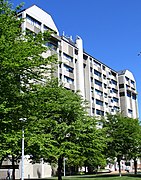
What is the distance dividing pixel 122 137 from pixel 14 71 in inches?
1158

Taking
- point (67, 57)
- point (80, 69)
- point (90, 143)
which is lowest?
point (90, 143)

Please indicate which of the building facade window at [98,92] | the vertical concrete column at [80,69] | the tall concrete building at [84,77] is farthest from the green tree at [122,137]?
the building facade window at [98,92]

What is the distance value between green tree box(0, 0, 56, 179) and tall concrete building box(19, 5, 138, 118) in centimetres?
3396

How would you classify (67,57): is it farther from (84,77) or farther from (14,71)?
(14,71)

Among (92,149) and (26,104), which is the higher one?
(26,104)

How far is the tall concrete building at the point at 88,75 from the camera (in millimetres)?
61312

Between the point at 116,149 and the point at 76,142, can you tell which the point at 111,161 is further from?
the point at 76,142

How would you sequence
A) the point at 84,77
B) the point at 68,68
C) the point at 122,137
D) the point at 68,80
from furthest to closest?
the point at 84,77
the point at 68,68
the point at 68,80
the point at 122,137

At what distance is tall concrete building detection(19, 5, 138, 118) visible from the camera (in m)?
61.3

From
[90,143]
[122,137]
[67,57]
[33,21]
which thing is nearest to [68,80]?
[67,57]

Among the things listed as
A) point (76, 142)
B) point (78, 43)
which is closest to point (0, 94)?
point (76, 142)

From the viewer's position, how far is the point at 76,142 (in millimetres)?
29391

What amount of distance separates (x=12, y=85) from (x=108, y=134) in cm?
2921

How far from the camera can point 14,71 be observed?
1559 centimetres
